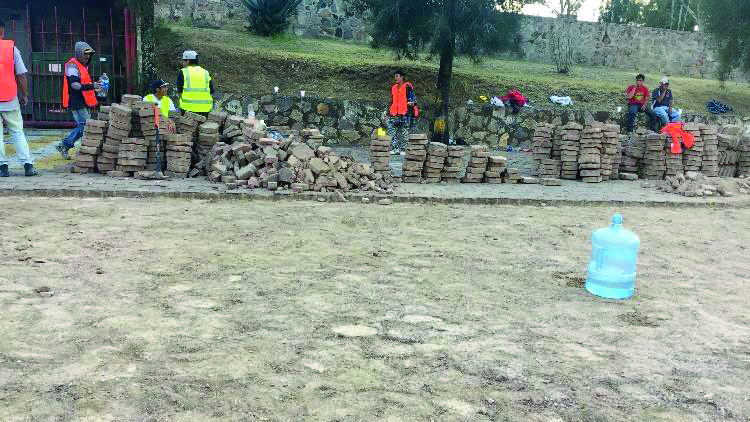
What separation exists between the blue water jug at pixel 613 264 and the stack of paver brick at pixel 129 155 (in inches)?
270

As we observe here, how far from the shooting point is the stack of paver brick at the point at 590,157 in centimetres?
1146

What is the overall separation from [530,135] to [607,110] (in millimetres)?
2762

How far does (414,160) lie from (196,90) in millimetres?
3737

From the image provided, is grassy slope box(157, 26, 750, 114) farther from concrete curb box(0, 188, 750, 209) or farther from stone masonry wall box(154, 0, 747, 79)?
concrete curb box(0, 188, 750, 209)

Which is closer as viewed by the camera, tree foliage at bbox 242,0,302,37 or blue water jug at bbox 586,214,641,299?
blue water jug at bbox 586,214,641,299

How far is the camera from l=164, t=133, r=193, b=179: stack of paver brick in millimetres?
9500

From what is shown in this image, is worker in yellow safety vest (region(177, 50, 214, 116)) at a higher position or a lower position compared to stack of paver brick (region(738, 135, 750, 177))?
higher

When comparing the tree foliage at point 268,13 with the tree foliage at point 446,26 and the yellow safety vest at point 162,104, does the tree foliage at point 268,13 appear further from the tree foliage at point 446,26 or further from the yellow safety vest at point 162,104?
the yellow safety vest at point 162,104

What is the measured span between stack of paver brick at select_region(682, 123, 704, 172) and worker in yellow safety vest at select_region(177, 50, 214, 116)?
29.0ft

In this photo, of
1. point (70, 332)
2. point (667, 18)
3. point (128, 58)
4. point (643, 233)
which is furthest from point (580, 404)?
point (667, 18)

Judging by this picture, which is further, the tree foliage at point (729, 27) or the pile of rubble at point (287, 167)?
the tree foliage at point (729, 27)

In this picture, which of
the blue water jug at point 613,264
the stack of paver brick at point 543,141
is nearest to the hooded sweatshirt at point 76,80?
the stack of paver brick at point 543,141

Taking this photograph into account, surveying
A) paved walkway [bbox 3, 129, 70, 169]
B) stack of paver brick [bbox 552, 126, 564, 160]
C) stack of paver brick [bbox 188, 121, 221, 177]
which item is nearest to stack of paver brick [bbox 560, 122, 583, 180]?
stack of paver brick [bbox 552, 126, 564, 160]

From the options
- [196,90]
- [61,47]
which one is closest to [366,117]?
[196,90]
